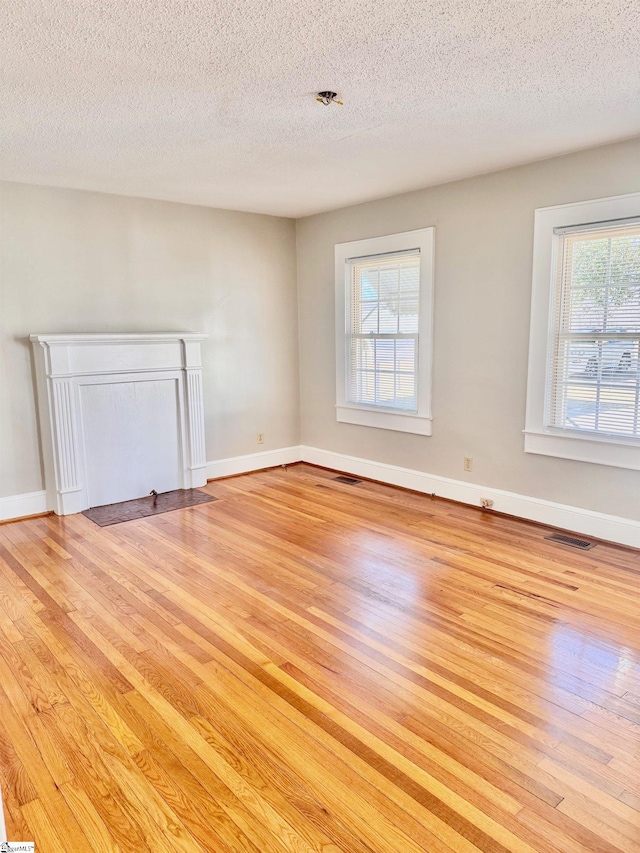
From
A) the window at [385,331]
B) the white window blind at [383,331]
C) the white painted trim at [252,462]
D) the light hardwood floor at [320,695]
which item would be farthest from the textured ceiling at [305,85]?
the white painted trim at [252,462]

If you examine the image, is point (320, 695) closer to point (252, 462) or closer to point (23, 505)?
point (23, 505)

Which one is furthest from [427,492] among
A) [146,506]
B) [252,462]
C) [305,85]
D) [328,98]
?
[305,85]

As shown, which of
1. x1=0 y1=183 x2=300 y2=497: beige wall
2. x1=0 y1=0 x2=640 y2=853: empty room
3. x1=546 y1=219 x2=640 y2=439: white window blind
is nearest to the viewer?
x1=0 y1=0 x2=640 y2=853: empty room

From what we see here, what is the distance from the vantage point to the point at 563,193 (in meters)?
3.68

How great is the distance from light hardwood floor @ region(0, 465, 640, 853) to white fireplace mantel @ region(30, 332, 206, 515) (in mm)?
740

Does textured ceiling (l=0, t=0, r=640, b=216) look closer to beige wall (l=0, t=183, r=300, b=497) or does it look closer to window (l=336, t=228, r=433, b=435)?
beige wall (l=0, t=183, r=300, b=497)

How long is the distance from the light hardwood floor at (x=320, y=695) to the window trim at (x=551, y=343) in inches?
23.9

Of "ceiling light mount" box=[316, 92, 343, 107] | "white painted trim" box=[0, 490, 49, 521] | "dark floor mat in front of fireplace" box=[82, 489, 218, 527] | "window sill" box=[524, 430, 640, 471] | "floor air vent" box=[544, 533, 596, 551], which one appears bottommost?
"floor air vent" box=[544, 533, 596, 551]

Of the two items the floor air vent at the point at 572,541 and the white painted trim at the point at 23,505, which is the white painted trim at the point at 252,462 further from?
the floor air vent at the point at 572,541

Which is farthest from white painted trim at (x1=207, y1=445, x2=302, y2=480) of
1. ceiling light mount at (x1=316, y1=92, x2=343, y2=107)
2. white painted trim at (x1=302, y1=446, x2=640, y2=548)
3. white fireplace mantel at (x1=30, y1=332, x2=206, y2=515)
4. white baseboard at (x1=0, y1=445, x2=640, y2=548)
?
ceiling light mount at (x1=316, y1=92, x2=343, y2=107)

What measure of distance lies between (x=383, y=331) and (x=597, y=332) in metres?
1.87

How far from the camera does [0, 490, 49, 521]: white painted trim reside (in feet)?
14.1

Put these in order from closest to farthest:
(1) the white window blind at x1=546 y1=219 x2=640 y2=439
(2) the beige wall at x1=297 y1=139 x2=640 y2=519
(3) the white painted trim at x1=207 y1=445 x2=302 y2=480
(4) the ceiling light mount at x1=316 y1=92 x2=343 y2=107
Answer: (4) the ceiling light mount at x1=316 y1=92 x2=343 y2=107, (1) the white window blind at x1=546 y1=219 x2=640 y2=439, (2) the beige wall at x1=297 y1=139 x2=640 y2=519, (3) the white painted trim at x1=207 y1=445 x2=302 y2=480

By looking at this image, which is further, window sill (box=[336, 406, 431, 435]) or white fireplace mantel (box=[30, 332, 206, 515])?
window sill (box=[336, 406, 431, 435])
